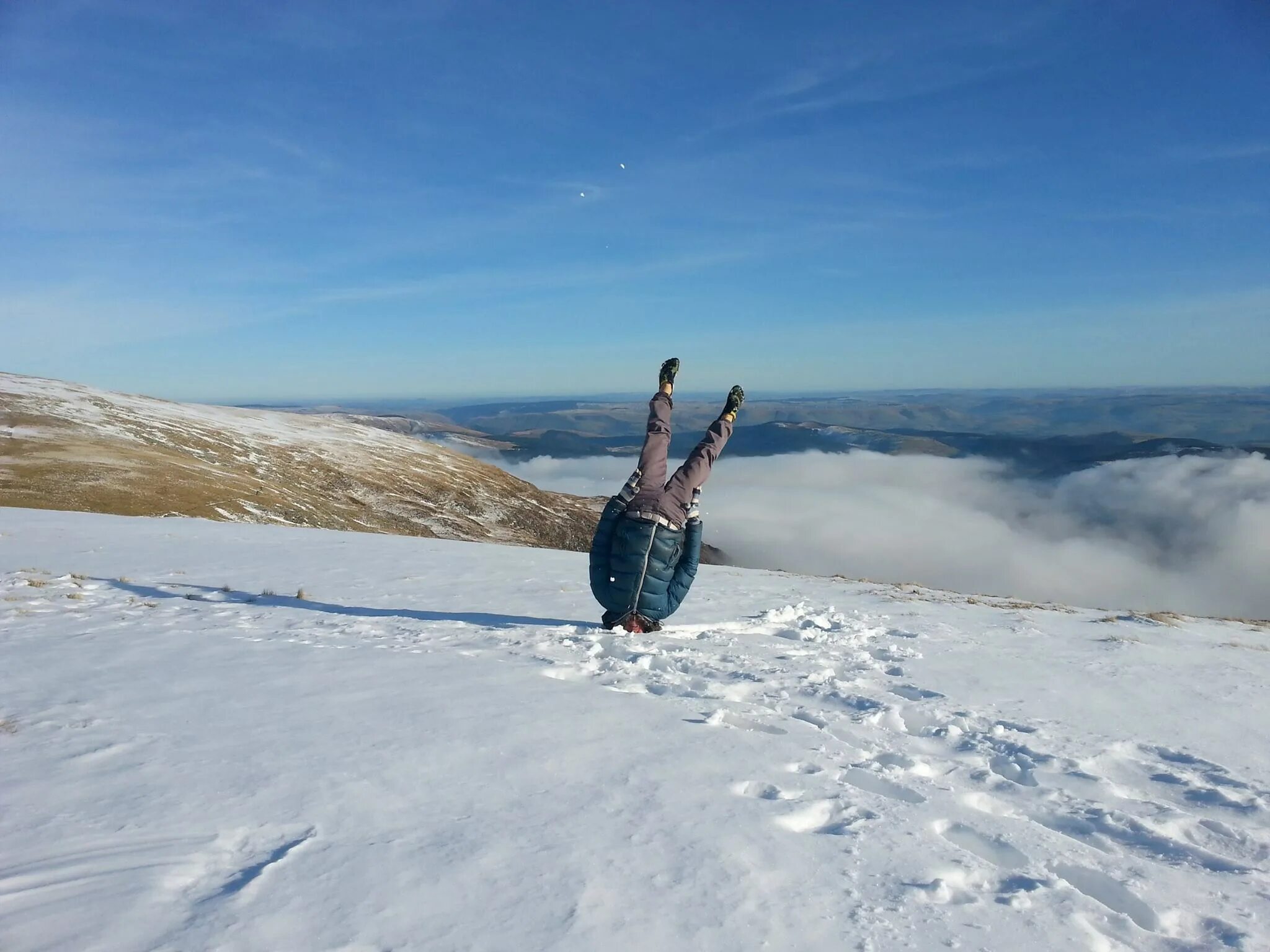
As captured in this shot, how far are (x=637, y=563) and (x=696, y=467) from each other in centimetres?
142

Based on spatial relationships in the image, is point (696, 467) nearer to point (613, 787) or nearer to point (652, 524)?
point (652, 524)

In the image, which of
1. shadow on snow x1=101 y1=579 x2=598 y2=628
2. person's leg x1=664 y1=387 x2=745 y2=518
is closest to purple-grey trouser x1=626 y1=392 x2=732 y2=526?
person's leg x1=664 y1=387 x2=745 y2=518

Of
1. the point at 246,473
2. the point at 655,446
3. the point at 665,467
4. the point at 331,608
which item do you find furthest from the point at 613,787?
the point at 246,473

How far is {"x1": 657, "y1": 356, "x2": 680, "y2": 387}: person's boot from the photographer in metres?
9.24

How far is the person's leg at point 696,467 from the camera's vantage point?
931 cm

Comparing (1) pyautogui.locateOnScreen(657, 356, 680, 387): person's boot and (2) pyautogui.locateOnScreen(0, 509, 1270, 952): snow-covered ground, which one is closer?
(2) pyautogui.locateOnScreen(0, 509, 1270, 952): snow-covered ground

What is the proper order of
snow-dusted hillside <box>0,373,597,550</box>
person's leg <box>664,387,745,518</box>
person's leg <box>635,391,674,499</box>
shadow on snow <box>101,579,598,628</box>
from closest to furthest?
person's leg <box>635,391,674,499</box>, person's leg <box>664,387,745,518</box>, shadow on snow <box>101,579,598,628</box>, snow-dusted hillside <box>0,373,597,550</box>

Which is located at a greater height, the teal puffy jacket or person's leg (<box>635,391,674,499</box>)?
person's leg (<box>635,391,674,499</box>)

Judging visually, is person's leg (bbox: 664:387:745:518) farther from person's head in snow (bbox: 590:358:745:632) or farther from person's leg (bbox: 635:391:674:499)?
person's leg (bbox: 635:391:674:499)

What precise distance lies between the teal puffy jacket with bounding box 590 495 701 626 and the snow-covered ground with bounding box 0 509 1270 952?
1.68 ft

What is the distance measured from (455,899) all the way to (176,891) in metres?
1.39

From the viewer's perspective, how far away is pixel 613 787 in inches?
194

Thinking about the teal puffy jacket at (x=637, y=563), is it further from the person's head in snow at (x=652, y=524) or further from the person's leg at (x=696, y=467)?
the person's leg at (x=696, y=467)

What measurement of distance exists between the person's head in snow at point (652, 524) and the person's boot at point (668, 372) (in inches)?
0.4
